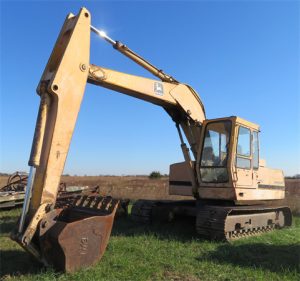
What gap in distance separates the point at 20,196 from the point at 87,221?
8203 mm

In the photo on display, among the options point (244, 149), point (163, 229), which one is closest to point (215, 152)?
point (244, 149)

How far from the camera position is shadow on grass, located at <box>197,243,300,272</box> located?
656 cm

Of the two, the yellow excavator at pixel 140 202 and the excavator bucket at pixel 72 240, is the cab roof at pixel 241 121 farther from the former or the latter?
the excavator bucket at pixel 72 240

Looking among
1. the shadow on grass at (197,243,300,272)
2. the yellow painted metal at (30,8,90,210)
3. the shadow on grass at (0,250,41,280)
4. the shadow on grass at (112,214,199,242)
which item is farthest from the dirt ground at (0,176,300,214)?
the yellow painted metal at (30,8,90,210)

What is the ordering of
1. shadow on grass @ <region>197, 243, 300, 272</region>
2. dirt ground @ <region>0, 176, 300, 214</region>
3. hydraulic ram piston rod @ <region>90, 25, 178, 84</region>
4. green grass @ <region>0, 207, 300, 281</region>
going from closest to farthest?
green grass @ <region>0, 207, 300, 281</region>, shadow on grass @ <region>197, 243, 300, 272</region>, hydraulic ram piston rod @ <region>90, 25, 178, 84</region>, dirt ground @ <region>0, 176, 300, 214</region>

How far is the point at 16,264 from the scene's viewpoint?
6324 mm

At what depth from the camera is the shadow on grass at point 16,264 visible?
19.2 ft

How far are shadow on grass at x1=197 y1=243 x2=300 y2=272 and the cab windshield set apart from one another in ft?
5.76

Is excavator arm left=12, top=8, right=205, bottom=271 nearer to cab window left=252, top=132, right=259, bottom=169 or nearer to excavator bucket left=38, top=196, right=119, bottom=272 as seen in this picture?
excavator bucket left=38, top=196, right=119, bottom=272

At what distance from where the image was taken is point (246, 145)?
9.55 meters

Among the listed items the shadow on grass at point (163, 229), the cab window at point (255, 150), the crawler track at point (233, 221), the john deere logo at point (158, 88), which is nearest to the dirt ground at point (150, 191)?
the crawler track at point (233, 221)

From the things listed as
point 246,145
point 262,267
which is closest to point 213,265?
point 262,267

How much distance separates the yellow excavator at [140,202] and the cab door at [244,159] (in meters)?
0.02

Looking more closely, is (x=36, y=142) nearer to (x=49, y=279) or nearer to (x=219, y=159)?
(x=49, y=279)
